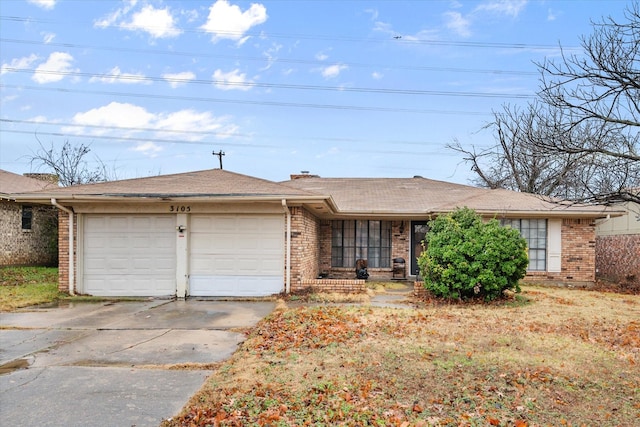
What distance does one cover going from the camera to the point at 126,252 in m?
11.7

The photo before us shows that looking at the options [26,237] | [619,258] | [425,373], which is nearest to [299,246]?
[425,373]

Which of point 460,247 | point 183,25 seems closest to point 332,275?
point 460,247

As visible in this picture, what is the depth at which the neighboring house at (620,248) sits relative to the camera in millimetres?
15852

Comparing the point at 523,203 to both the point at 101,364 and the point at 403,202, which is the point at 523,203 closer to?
the point at 403,202

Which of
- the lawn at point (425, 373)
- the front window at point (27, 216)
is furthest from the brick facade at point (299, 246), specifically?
the front window at point (27, 216)

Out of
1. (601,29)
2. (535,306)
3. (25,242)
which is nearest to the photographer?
(601,29)

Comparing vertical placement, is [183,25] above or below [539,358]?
above

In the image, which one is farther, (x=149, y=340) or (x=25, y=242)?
(x=25, y=242)

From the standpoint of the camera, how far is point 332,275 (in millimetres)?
15914

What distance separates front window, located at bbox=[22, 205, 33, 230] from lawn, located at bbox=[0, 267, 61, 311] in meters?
2.25

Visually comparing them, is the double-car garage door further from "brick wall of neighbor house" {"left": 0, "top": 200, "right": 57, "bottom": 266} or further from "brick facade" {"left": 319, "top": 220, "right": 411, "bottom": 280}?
"brick wall of neighbor house" {"left": 0, "top": 200, "right": 57, "bottom": 266}

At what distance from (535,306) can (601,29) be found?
5.55 meters

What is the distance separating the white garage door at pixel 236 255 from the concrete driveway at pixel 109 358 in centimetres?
145

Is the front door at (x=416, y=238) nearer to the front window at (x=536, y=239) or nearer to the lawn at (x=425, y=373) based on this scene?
the front window at (x=536, y=239)
